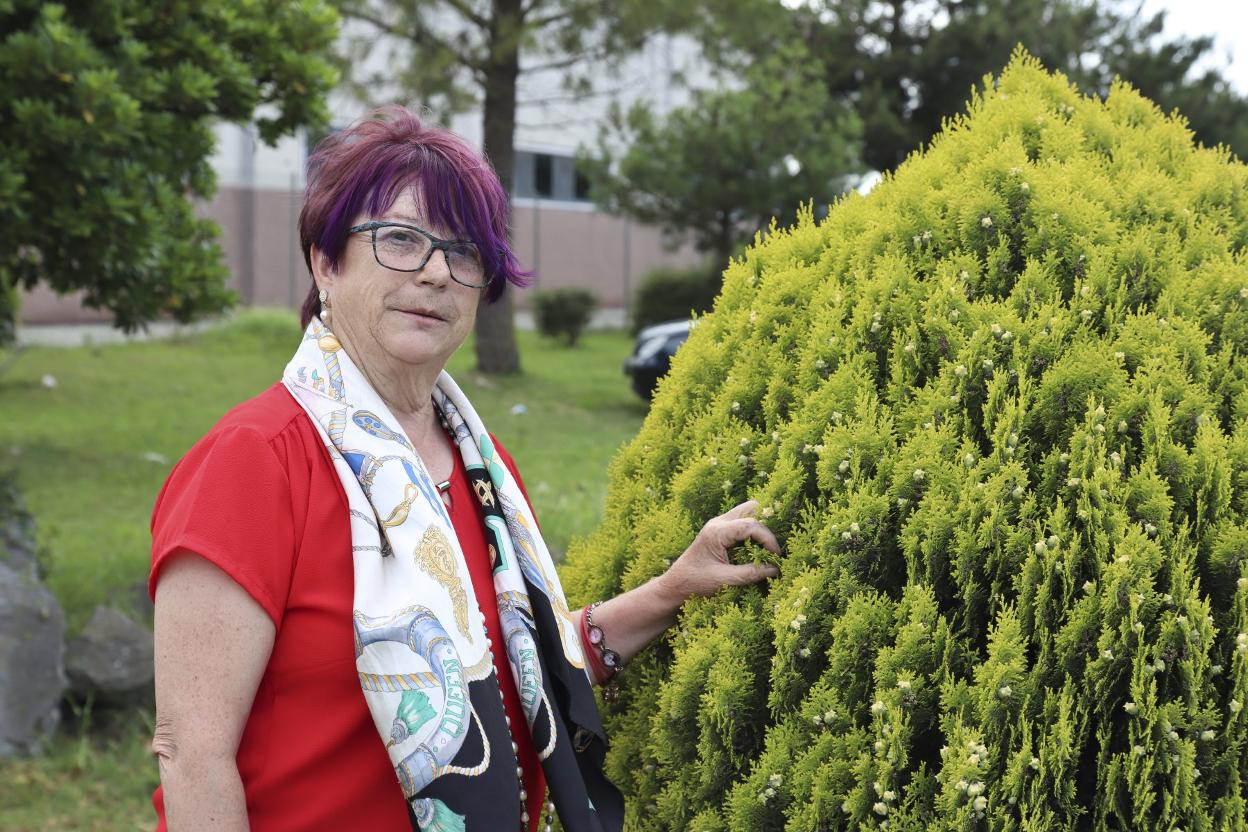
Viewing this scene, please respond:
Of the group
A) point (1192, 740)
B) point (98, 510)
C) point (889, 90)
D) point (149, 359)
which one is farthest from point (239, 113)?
point (889, 90)

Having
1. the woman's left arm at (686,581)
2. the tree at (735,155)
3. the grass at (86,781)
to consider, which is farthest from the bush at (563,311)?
the woman's left arm at (686,581)

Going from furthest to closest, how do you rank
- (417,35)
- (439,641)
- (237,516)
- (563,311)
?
(563,311) → (417,35) → (439,641) → (237,516)

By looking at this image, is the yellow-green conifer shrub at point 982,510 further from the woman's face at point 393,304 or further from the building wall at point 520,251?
the building wall at point 520,251

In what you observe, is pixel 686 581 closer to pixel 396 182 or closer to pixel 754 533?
pixel 754 533

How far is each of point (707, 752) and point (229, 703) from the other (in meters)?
0.84

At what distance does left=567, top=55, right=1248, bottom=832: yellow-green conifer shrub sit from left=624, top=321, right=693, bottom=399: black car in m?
12.2

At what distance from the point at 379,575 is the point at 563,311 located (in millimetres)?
22264

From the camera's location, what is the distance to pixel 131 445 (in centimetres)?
1123

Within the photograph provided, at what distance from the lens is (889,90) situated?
78.8ft

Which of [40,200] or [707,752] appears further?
[40,200]

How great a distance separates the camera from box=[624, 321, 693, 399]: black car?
591 inches

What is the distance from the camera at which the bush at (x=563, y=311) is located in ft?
78.7

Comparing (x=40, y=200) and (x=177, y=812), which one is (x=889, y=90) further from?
(x=177, y=812)

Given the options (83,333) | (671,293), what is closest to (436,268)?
(83,333)
